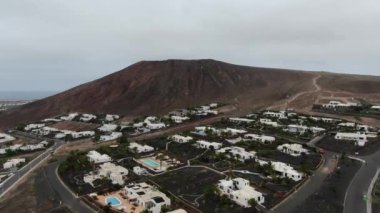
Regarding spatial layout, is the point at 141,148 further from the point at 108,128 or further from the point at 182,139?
the point at 108,128

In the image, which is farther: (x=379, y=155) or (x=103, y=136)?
(x=103, y=136)

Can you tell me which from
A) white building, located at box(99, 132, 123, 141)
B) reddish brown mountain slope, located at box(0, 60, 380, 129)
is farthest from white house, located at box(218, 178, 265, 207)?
reddish brown mountain slope, located at box(0, 60, 380, 129)

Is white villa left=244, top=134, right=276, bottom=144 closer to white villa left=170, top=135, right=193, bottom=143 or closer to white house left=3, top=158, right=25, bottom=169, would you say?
white villa left=170, top=135, right=193, bottom=143

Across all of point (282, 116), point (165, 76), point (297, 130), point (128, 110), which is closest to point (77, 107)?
point (128, 110)

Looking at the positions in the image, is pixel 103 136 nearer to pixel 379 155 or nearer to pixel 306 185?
pixel 306 185

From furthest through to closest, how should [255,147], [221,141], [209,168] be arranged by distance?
[221,141] < [255,147] < [209,168]

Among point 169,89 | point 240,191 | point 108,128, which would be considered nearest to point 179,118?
point 108,128
